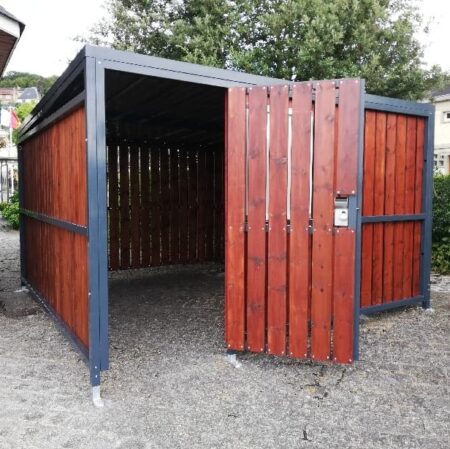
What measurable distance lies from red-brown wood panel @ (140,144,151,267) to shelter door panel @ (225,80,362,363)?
4.52 m

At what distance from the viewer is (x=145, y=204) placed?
8023 millimetres

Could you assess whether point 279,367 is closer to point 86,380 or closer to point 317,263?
point 317,263

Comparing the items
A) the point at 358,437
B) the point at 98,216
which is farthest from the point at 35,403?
the point at 358,437

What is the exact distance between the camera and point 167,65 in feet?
10.8

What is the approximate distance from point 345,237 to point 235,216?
0.86 metres

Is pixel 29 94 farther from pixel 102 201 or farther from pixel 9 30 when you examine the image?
pixel 102 201

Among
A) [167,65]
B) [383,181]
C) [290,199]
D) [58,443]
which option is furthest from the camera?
[383,181]

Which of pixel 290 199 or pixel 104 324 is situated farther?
pixel 290 199

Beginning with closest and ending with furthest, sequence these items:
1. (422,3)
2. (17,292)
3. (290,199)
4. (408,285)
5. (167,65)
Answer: (167,65) → (290,199) → (408,285) → (17,292) → (422,3)

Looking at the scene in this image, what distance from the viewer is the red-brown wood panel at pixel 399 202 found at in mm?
4945

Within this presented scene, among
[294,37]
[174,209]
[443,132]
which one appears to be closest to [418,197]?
[174,209]

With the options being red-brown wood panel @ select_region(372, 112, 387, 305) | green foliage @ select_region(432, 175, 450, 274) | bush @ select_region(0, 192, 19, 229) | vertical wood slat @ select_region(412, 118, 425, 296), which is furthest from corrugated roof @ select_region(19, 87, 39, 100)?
red-brown wood panel @ select_region(372, 112, 387, 305)

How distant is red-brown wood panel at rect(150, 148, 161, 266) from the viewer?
26.5 ft

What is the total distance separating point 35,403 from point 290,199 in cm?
225
